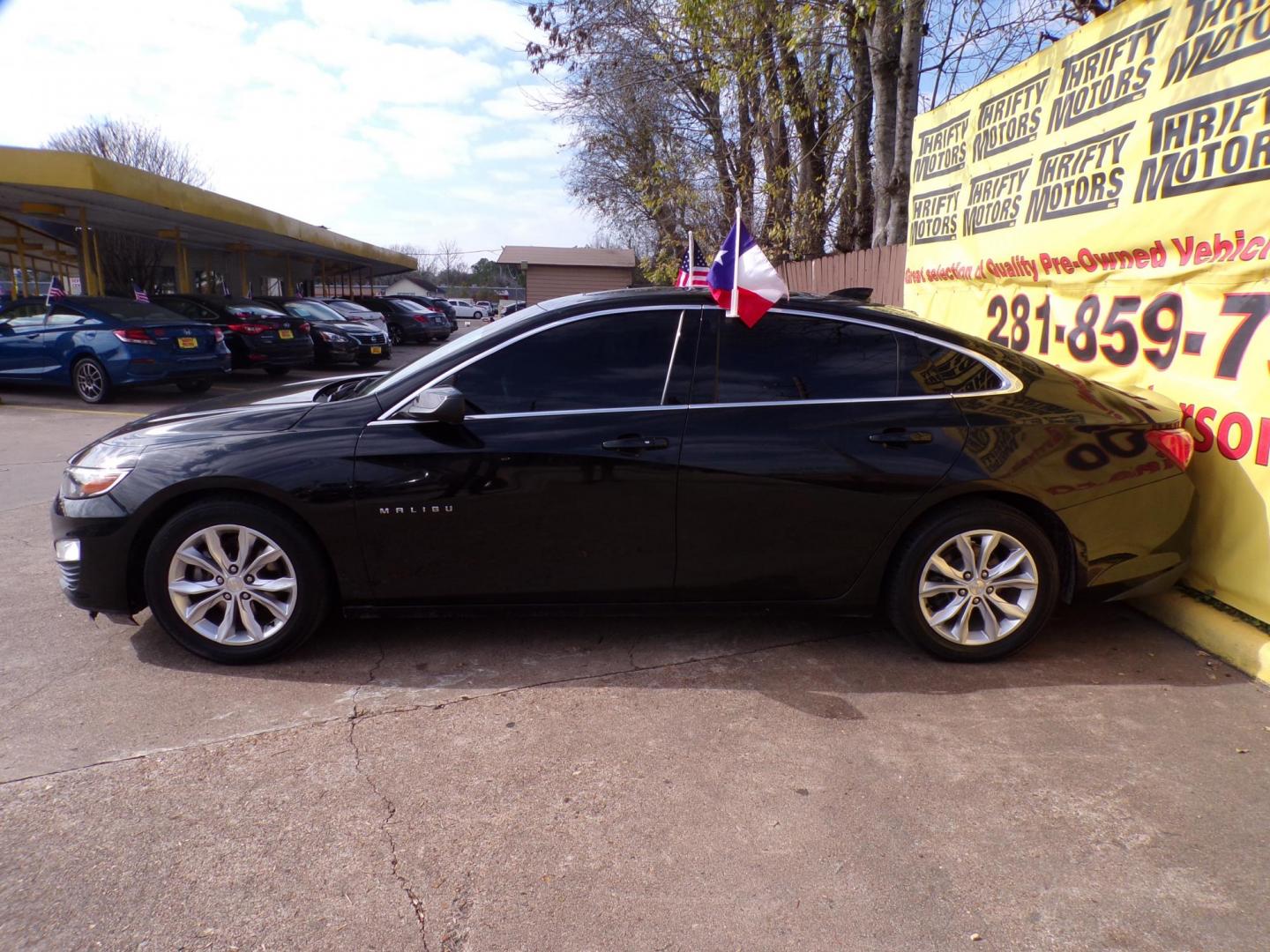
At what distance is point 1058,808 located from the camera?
117 inches

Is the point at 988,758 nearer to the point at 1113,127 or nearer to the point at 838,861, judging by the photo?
the point at 838,861

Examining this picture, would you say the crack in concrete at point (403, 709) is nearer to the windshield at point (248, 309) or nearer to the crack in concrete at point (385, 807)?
the crack in concrete at point (385, 807)

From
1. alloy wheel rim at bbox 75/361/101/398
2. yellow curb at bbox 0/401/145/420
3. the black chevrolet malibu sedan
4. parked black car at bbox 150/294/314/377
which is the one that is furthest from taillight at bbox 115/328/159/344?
the black chevrolet malibu sedan

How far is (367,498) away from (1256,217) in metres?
4.19

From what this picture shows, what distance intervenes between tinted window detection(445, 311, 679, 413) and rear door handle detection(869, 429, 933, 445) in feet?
3.16

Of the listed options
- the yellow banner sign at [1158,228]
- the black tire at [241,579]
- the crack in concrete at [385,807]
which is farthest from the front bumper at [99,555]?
the yellow banner sign at [1158,228]

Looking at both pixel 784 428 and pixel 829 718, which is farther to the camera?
pixel 784 428

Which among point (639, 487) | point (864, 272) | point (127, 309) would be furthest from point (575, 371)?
point (127, 309)

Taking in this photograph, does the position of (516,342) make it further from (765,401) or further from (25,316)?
(25,316)

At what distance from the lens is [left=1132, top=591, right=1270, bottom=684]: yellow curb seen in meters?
3.96

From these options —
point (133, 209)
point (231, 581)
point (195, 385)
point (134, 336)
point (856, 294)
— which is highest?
point (133, 209)

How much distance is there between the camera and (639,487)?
383 centimetres

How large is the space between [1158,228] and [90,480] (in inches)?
212

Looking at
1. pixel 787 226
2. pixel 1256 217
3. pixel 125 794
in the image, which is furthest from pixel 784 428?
pixel 787 226
